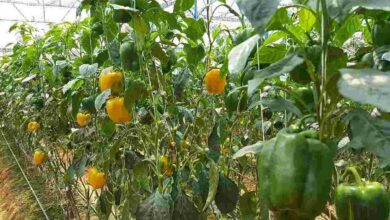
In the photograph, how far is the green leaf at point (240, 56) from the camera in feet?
2.47

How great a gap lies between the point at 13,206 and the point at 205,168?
2589 millimetres

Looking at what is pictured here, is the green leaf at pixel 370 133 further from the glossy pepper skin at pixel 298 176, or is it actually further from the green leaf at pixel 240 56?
the green leaf at pixel 240 56

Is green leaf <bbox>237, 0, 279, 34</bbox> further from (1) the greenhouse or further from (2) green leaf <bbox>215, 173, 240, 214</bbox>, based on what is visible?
(2) green leaf <bbox>215, 173, 240, 214</bbox>

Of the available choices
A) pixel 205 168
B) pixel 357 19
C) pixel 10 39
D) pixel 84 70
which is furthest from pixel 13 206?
pixel 10 39

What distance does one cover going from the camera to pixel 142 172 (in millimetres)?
1504

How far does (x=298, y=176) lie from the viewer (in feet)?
2.40

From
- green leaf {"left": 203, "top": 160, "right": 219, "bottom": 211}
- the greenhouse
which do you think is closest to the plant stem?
the greenhouse

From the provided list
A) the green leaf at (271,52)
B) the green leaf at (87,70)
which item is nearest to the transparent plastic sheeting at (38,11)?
the green leaf at (87,70)

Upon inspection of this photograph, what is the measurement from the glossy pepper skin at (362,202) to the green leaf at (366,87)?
0.19m

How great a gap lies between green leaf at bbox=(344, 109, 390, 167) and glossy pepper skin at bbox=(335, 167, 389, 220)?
2.0 inches

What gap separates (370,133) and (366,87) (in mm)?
125

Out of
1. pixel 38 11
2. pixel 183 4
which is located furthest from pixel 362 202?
pixel 38 11

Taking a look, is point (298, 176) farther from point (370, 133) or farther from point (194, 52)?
point (194, 52)

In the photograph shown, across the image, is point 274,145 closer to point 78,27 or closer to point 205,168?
point 205,168
